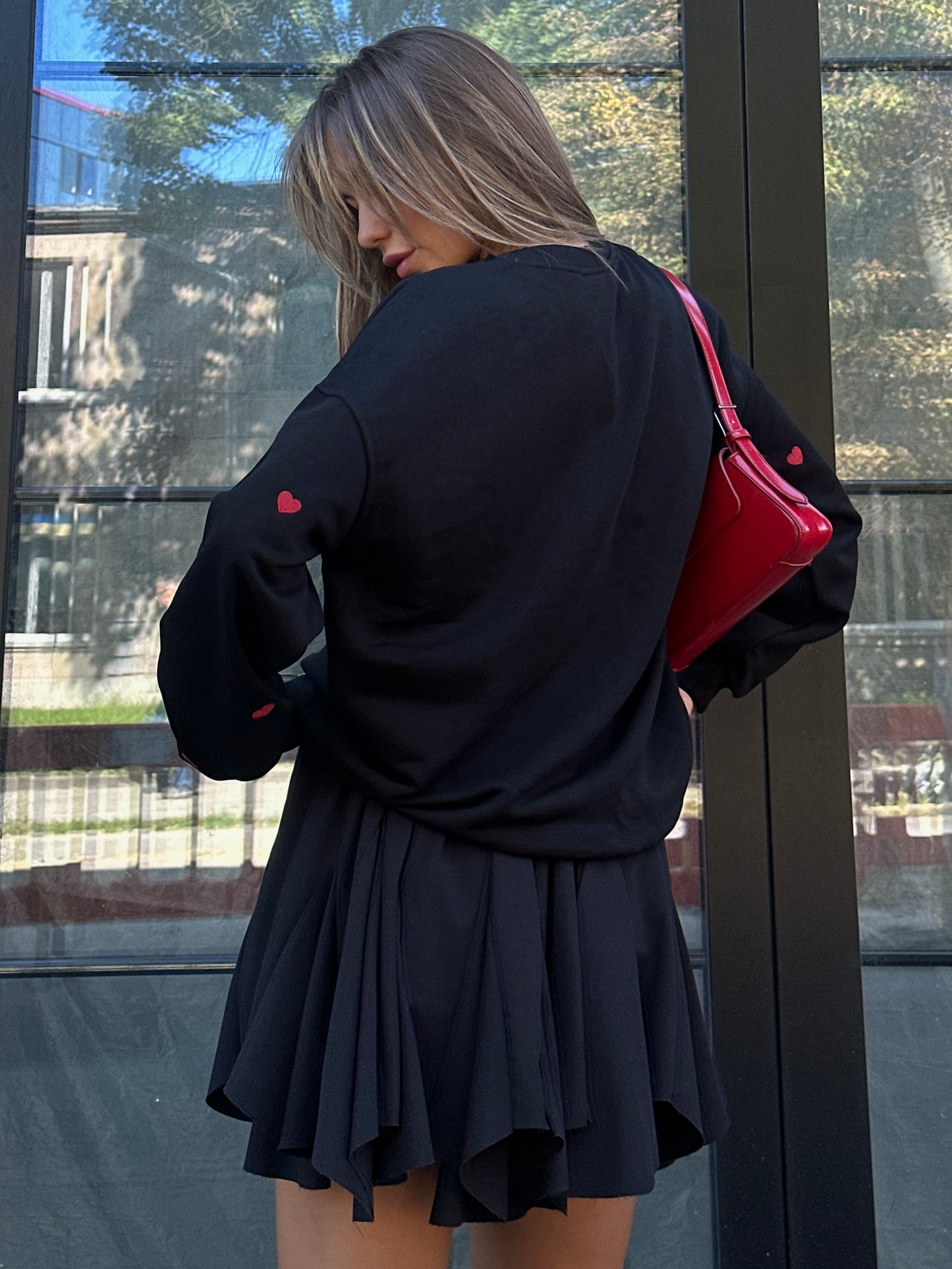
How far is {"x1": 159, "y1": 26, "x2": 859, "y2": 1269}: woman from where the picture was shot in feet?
3.79

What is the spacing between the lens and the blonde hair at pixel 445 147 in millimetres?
1274

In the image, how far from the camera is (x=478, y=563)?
1.20 metres

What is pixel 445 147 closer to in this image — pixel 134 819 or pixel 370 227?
pixel 370 227

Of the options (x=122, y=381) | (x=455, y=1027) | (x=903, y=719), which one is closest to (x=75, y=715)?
(x=122, y=381)

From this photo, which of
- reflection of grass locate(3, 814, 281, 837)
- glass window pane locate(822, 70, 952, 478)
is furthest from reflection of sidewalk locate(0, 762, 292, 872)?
glass window pane locate(822, 70, 952, 478)

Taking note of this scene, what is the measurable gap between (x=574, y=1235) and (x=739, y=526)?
2.51ft

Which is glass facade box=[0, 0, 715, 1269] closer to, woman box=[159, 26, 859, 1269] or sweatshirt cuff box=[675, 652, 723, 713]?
sweatshirt cuff box=[675, 652, 723, 713]

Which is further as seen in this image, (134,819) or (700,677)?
(134,819)

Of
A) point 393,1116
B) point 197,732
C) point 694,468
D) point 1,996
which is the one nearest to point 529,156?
point 694,468

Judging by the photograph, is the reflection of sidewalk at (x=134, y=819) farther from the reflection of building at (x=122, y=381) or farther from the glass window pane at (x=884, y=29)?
the glass window pane at (x=884, y=29)

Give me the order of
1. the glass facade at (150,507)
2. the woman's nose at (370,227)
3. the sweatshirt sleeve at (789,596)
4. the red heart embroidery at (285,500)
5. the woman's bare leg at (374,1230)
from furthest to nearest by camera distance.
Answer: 1. the glass facade at (150,507)
2. the sweatshirt sleeve at (789,596)
3. the woman's nose at (370,227)
4. the woman's bare leg at (374,1230)
5. the red heart embroidery at (285,500)

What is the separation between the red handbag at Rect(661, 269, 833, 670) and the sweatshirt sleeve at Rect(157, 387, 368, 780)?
0.44 m

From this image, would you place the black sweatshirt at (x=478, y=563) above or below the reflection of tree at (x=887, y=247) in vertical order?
below

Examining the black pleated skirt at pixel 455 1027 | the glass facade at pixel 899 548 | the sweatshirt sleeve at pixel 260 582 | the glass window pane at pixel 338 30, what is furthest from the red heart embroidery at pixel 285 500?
the glass window pane at pixel 338 30
